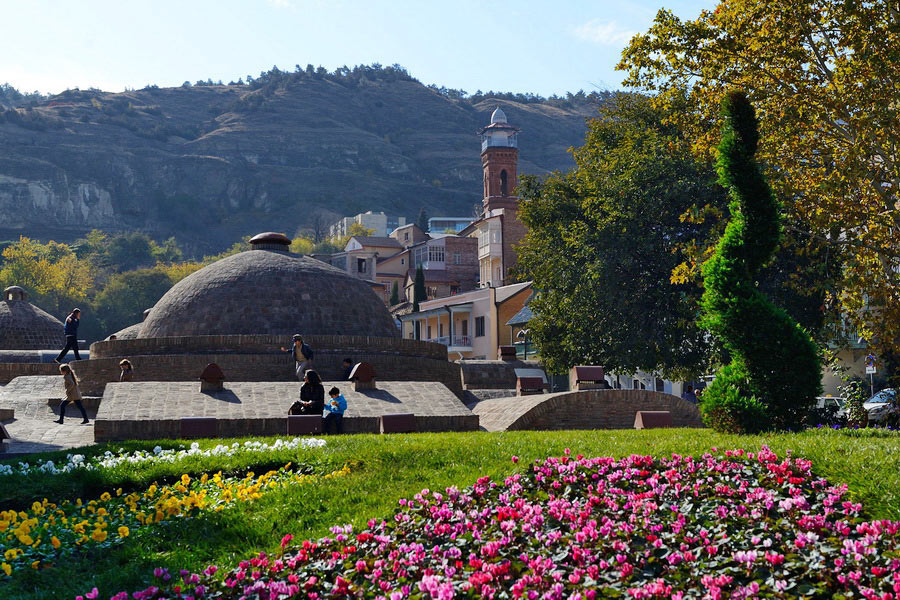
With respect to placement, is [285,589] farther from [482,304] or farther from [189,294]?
[482,304]

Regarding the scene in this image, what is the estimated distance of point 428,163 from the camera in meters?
186

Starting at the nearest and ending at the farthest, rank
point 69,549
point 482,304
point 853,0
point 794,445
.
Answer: point 69,549
point 794,445
point 853,0
point 482,304

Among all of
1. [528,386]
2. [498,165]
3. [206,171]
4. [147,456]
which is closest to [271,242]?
[528,386]

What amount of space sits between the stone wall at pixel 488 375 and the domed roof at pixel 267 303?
9.43 feet

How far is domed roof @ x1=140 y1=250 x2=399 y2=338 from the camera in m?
29.8

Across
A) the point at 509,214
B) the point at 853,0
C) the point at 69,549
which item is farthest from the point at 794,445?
the point at 509,214

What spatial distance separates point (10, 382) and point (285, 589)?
1065 inches

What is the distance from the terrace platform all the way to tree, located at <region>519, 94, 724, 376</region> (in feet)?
22.1

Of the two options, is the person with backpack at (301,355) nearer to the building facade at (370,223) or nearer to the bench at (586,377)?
the bench at (586,377)

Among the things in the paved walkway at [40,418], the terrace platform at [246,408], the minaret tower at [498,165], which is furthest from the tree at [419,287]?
the terrace platform at [246,408]

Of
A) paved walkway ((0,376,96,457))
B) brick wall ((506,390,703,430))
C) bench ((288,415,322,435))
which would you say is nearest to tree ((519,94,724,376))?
brick wall ((506,390,703,430))

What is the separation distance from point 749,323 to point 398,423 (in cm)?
801

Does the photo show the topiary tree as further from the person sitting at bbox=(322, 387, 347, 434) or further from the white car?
the person sitting at bbox=(322, 387, 347, 434)

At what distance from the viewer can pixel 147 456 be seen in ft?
45.1
